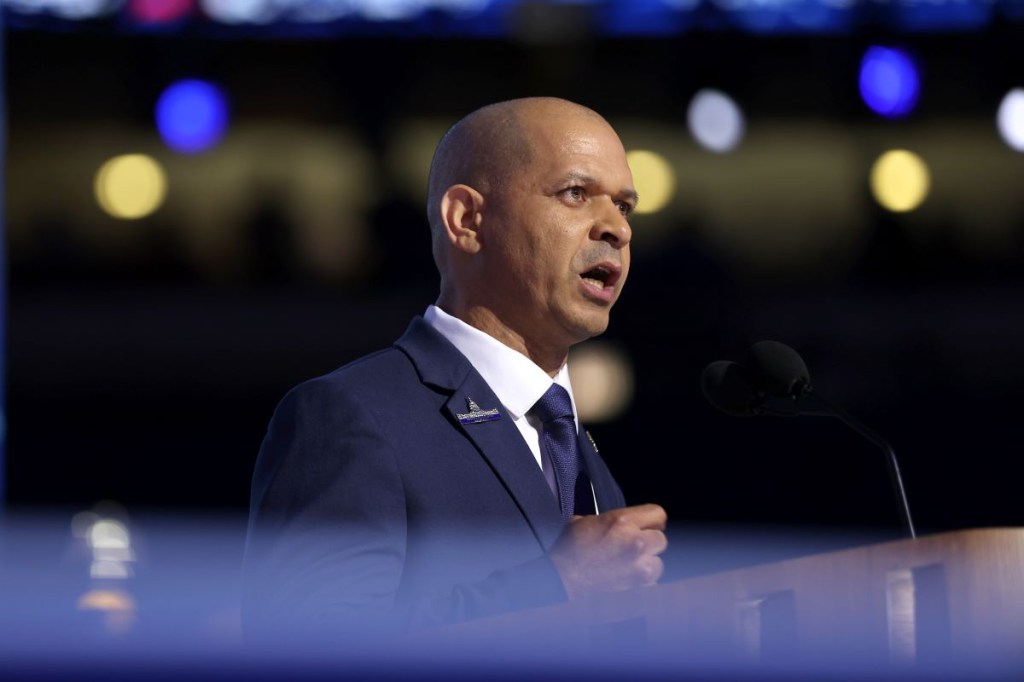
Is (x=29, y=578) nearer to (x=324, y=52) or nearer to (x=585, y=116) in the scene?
(x=324, y=52)

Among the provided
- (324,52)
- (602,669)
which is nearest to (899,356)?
(324,52)

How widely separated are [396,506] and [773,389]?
48cm

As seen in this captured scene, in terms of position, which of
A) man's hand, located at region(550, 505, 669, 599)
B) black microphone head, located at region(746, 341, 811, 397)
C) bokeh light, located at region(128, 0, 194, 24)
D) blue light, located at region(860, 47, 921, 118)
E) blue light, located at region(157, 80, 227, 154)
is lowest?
man's hand, located at region(550, 505, 669, 599)

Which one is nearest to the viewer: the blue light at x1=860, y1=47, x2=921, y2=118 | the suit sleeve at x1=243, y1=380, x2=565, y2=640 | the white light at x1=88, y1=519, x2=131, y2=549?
the suit sleeve at x1=243, y1=380, x2=565, y2=640

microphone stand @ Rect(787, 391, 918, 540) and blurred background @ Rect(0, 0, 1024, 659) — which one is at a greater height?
blurred background @ Rect(0, 0, 1024, 659)

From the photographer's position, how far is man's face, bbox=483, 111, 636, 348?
6.44 feet

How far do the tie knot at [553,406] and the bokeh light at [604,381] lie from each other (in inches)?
185

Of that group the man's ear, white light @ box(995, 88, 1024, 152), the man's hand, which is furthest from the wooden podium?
white light @ box(995, 88, 1024, 152)

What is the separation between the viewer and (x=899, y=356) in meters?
6.77

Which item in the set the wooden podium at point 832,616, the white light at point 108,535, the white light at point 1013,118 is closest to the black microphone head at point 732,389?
the wooden podium at point 832,616

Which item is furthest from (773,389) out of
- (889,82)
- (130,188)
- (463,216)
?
(130,188)

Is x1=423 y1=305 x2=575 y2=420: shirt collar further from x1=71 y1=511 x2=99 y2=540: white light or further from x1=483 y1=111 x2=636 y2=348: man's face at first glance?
x1=71 y1=511 x2=99 y2=540: white light

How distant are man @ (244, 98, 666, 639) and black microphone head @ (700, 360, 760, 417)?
173 millimetres

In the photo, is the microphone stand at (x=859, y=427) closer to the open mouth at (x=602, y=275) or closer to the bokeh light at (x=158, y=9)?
the open mouth at (x=602, y=275)
